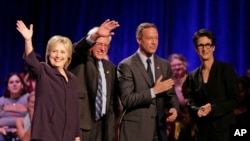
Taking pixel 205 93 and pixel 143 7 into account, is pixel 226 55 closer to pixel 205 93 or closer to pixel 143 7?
pixel 143 7

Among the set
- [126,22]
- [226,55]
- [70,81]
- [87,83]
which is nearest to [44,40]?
[126,22]

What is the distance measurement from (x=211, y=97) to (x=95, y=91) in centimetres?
89

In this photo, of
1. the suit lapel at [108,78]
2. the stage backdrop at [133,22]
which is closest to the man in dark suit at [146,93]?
the suit lapel at [108,78]

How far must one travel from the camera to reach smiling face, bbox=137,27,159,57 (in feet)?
12.7

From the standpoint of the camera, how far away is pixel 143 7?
680 cm

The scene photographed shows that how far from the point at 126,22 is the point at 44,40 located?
1356 mm

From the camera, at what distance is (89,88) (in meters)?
3.91

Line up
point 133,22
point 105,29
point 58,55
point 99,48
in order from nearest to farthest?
point 58,55 → point 105,29 → point 99,48 → point 133,22

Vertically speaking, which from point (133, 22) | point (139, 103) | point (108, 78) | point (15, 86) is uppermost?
point (133, 22)

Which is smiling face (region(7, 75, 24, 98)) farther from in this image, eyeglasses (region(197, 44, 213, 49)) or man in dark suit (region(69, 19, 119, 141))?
eyeglasses (region(197, 44, 213, 49))

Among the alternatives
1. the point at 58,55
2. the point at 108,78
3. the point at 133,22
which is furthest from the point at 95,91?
the point at 133,22

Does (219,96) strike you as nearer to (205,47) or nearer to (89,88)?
(205,47)

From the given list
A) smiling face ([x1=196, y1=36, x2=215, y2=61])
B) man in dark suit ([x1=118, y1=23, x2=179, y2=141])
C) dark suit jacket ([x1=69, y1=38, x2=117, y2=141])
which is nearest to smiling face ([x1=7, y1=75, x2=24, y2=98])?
dark suit jacket ([x1=69, y1=38, x2=117, y2=141])

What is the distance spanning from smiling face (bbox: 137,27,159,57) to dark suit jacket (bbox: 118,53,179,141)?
0.30 feet
